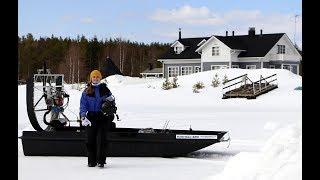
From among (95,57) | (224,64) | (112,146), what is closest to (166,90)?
(224,64)

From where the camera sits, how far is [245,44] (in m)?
53.3

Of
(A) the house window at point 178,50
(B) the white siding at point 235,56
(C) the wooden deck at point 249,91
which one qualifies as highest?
(A) the house window at point 178,50

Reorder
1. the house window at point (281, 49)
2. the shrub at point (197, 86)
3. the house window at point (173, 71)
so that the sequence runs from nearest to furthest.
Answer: the shrub at point (197, 86), the house window at point (281, 49), the house window at point (173, 71)

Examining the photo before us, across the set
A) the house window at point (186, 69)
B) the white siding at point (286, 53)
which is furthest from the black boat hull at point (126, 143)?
the house window at point (186, 69)

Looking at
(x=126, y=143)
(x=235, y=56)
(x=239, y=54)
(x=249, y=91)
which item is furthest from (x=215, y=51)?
(x=126, y=143)

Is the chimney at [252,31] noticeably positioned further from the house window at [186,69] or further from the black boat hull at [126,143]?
the black boat hull at [126,143]

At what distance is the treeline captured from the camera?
7400cm

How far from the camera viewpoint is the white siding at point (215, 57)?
167ft

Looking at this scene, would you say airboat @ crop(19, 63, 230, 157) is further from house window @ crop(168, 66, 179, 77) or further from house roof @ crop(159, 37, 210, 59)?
house window @ crop(168, 66, 179, 77)

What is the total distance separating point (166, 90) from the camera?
32406 millimetres

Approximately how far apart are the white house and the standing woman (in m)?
43.1

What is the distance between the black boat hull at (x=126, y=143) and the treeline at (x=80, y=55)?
196 feet

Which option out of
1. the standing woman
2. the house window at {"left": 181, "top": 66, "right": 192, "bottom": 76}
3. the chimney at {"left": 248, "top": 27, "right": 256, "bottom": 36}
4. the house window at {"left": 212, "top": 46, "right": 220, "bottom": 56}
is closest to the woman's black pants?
the standing woman
